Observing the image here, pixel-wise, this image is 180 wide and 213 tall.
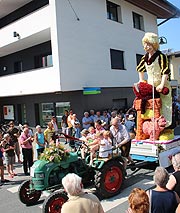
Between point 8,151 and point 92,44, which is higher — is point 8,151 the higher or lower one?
the lower one

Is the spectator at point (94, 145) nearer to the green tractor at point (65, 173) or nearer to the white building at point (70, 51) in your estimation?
the green tractor at point (65, 173)

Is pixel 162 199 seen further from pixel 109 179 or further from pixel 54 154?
pixel 54 154

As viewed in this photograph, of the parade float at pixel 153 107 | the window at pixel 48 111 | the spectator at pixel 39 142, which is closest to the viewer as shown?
the parade float at pixel 153 107

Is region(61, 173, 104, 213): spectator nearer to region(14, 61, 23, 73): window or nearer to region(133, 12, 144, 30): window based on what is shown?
region(14, 61, 23, 73): window

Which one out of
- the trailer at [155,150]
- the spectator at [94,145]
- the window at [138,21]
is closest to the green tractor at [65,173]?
the spectator at [94,145]

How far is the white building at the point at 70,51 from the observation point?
12.5 meters

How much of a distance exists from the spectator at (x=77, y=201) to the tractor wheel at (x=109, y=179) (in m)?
2.48

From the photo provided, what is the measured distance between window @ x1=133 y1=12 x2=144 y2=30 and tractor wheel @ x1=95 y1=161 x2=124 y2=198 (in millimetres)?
14064

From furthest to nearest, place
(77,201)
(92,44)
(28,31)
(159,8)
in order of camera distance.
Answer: (159,8)
(92,44)
(28,31)
(77,201)

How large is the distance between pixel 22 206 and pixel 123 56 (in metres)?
12.6

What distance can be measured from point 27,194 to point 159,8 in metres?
16.4

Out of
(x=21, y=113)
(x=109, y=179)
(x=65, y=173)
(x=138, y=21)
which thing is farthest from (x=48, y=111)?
(x=109, y=179)

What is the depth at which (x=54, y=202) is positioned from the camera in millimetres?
4922

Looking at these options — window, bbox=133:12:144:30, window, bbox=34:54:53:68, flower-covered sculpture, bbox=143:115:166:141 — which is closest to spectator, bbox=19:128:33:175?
flower-covered sculpture, bbox=143:115:166:141
